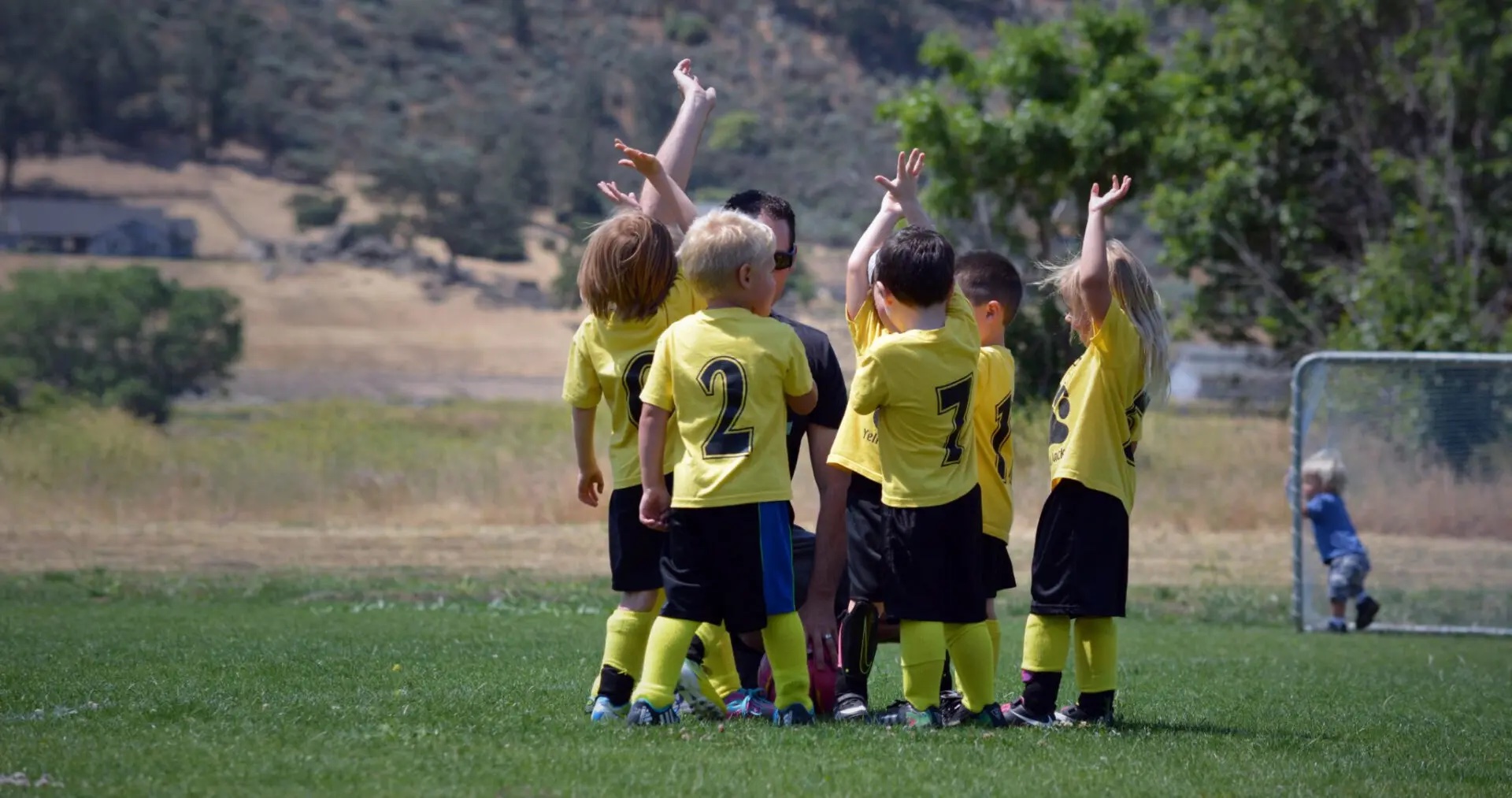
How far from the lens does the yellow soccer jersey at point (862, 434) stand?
19.2ft

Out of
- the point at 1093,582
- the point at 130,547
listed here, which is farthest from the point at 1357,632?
the point at 130,547

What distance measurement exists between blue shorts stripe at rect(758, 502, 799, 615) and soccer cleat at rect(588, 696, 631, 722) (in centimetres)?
76

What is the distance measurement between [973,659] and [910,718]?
31cm

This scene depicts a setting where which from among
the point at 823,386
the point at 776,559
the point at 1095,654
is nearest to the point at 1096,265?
the point at 823,386

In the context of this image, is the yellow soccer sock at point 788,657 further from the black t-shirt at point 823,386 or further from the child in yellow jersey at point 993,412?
the child in yellow jersey at point 993,412

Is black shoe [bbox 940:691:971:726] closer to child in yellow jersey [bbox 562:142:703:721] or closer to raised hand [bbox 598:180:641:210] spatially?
child in yellow jersey [bbox 562:142:703:721]

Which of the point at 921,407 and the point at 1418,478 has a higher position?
the point at 921,407

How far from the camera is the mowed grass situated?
469 cm

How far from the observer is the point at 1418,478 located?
1416 cm

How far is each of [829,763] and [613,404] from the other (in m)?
1.60

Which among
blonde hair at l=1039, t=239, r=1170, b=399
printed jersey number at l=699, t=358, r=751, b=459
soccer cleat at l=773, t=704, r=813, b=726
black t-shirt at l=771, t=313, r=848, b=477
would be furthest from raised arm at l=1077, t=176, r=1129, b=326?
soccer cleat at l=773, t=704, r=813, b=726

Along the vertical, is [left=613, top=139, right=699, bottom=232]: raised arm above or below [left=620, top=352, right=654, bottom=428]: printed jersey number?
above

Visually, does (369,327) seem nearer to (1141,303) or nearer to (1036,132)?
(1036,132)

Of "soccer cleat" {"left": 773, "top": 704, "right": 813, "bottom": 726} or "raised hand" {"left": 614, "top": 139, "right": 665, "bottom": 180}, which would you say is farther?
"raised hand" {"left": 614, "top": 139, "right": 665, "bottom": 180}
